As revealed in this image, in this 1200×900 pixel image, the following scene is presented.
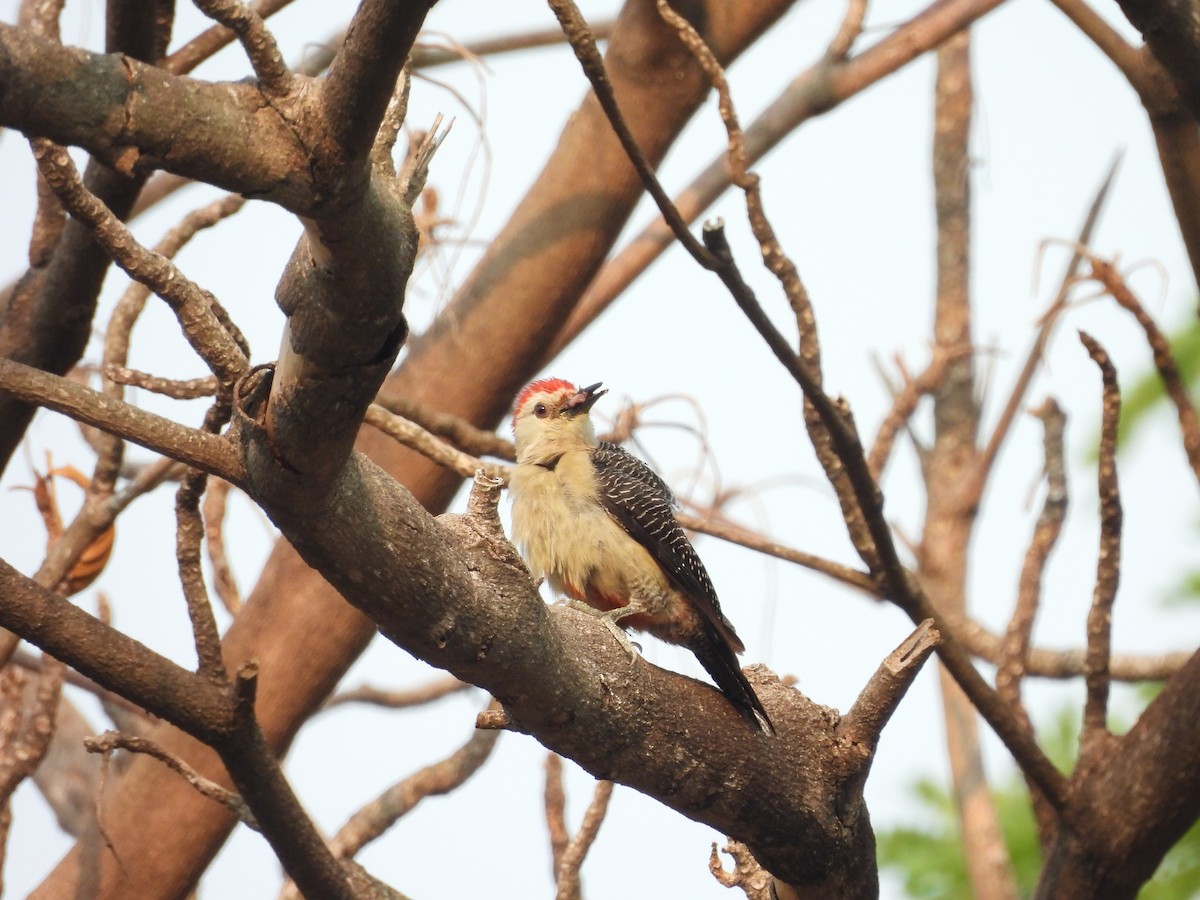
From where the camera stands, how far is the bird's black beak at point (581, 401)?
16.3ft

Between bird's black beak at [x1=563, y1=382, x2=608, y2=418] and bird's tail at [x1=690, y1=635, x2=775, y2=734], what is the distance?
1.47 m

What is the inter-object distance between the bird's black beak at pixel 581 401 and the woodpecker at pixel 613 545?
18.1 inches

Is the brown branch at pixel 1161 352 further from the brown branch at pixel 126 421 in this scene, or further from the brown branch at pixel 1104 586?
the brown branch at pixel 126 421

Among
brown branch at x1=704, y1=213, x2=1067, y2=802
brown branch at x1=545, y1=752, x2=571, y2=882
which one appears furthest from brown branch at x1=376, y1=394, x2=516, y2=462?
brown branch at x1=704, y1=213, x2=1067, y2=802

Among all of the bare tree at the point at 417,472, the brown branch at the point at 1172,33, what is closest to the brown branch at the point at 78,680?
the bare tree at the point at 417,472

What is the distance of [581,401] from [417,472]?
0.66m

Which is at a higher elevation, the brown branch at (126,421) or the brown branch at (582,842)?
the brown branch at (582,842)

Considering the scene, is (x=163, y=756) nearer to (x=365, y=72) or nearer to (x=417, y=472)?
(x=417, y=472)

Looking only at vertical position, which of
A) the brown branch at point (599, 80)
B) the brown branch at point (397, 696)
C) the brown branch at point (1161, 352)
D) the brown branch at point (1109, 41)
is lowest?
the brown branch at point (397, 696)

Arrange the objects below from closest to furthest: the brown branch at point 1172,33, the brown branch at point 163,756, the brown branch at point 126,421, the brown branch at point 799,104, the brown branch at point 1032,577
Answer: the brown branch at point 126,421
the brown branch at point 163,756
the brown branch at point 1172,33
the brown branch at point 1032,577
the brown branch at point 799,104

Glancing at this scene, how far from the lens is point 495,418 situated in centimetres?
515

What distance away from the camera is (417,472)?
4.89 metres

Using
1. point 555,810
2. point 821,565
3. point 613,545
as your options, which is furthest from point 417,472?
point 821,565

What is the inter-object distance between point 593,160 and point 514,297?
593mm
